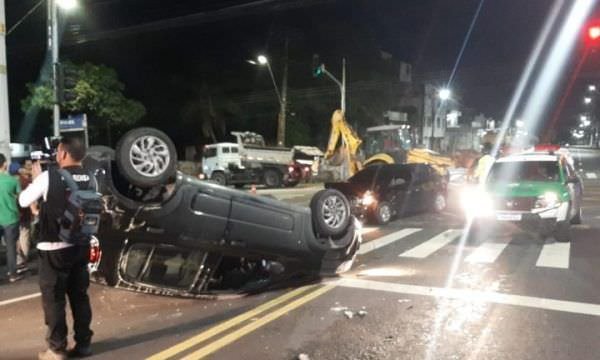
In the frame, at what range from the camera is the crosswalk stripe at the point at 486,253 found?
9.65 meters

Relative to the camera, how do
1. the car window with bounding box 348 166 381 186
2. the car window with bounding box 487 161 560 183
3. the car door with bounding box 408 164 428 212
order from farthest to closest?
the car door with bounding box 408 164 428 212 → the car window with bounding box 348 166 381 186 → the car window with bounding box 487 161 560 183

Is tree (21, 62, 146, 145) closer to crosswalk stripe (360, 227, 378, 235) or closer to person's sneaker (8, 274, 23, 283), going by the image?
crosswalk stripe (360, 227, 378, 235)

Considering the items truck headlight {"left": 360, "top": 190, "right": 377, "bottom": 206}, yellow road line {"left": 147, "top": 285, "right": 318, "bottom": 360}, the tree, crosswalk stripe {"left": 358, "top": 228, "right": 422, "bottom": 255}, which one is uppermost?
the tree

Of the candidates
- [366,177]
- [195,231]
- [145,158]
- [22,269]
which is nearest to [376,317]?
[195,231]

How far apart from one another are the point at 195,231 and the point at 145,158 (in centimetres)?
94

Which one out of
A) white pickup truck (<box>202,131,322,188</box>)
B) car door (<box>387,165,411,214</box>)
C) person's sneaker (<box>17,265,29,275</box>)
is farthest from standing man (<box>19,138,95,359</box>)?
white pickup truck (<box>202,131,322,188</box>)

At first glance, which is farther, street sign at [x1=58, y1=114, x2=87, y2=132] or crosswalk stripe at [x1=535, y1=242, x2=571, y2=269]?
street sign at [x1=58, y1=114, x2=87, y2=132]

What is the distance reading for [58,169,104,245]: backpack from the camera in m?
4.83

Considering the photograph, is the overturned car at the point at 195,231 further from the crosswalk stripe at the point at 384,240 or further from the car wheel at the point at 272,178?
the car wheel at the point at 272,178

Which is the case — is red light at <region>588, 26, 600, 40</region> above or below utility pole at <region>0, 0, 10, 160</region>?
above

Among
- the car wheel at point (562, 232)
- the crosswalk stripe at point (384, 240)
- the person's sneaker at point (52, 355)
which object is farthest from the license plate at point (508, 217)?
the person's sneaker at point (52, 355)

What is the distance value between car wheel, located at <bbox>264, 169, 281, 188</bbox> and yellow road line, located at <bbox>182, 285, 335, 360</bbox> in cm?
2149

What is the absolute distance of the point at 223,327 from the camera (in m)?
5.92

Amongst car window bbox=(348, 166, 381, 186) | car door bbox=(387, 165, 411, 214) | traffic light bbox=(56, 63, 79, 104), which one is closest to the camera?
traffic light bbox=(56, 63, 79, 104)
